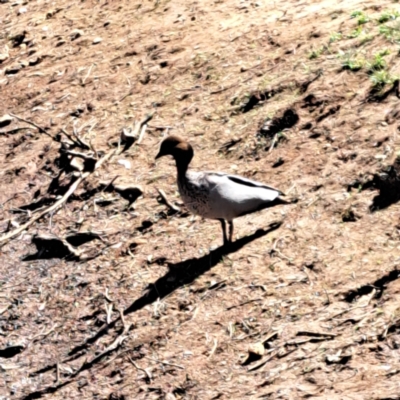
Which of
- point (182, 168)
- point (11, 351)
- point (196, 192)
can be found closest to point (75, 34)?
point (182, 168)

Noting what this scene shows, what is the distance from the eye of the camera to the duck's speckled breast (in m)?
6.90

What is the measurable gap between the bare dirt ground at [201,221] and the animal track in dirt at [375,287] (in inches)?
0.5

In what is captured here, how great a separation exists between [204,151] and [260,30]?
5.59 ft

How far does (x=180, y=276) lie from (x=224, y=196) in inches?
27.7

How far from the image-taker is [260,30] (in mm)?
9461

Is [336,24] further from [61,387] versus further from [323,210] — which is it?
[61,387]

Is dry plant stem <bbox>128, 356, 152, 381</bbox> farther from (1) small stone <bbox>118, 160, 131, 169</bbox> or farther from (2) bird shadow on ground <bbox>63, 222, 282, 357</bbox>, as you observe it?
(1) small stone <bbox>118, 160, 131, 169</bbox>

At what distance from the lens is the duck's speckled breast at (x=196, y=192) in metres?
6.90

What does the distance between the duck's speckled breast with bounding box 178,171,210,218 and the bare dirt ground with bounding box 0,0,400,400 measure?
1.24 feet

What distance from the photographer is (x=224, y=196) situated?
22.5ft

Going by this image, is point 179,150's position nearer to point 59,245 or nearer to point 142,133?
point 59,245

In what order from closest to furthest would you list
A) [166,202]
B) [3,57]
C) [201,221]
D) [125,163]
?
1. [201,221]
2. [166,202]
3. [125,163]
4. [3,57]

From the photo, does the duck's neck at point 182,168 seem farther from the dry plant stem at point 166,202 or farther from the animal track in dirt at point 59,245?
the animal track in dirt at point 59,245

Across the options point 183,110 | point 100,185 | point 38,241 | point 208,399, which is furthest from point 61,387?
point 183,110
